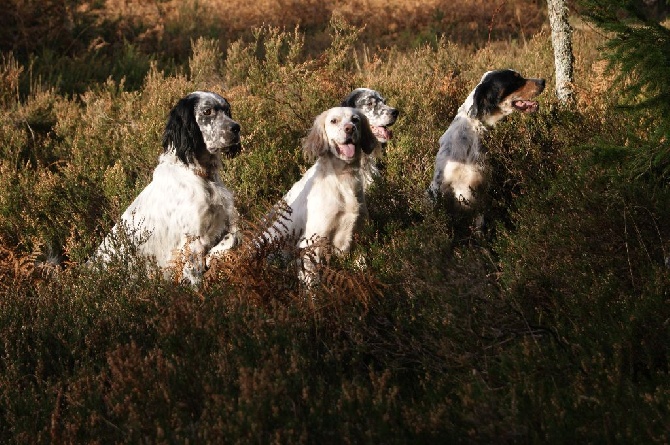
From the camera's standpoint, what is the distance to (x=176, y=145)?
502 cm

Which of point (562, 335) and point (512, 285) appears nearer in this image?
point (562, 335)

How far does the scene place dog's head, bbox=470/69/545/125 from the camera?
5.77 m

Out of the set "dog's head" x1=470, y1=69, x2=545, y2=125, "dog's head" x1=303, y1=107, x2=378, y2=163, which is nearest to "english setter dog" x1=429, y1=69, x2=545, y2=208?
"dog's head" x1=470, y1=69, x2=545, y2=125

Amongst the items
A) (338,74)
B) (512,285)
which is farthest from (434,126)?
(512,285)

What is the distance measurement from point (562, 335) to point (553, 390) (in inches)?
17.5

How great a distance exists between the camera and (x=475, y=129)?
574 cm

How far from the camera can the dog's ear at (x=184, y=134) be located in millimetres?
4992

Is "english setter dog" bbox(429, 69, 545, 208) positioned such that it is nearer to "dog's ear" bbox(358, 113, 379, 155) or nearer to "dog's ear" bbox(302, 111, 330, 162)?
"dog's ear" bbox(358, 113, 379, 155)

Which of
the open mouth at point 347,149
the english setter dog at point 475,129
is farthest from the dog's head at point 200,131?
→ the english setter dog at point 475,129

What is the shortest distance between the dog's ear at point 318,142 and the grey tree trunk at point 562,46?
2.59 meters

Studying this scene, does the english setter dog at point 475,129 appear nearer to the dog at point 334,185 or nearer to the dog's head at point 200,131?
the dog at point 334,185

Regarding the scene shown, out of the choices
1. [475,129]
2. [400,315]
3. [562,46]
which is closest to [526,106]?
[475,129]

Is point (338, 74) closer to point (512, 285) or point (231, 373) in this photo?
point (512, 285)

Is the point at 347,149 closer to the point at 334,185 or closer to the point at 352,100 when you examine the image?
the point at 334,185
